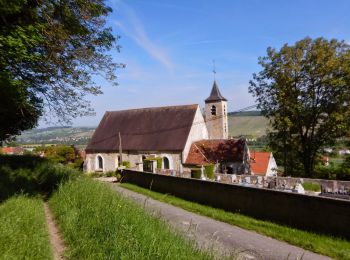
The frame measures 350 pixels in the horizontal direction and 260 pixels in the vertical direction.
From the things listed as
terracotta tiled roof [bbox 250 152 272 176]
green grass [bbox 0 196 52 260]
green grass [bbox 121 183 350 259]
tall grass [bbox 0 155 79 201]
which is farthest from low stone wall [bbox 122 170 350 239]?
terracotta tiled roof [bbox 250 152 272 176]

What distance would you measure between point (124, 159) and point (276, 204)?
99.5 ft

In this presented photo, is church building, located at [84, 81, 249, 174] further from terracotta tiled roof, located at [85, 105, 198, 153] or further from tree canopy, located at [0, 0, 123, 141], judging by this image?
tree canopy, located at [0, 0, 123, 141]

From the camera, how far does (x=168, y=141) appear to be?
3903cm

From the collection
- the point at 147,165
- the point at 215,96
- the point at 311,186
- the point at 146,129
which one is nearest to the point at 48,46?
the point at 311,186

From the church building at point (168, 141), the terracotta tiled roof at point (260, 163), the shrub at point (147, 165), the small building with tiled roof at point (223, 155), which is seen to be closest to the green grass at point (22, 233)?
the shrub at point (147, 165)

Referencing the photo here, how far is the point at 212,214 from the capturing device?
14.8 meters

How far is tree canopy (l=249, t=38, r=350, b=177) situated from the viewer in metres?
25.7

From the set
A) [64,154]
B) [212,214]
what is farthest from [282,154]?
[64,154]

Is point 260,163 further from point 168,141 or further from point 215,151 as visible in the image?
point 168,141

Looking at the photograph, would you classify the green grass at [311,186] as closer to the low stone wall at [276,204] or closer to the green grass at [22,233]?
the low stone wall at [276,204]

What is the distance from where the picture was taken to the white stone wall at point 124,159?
37.9 m

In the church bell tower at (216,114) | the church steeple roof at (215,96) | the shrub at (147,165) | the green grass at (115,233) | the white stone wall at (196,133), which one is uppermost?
the church steeple roof at (215,96)

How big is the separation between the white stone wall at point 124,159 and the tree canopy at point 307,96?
37.3ft

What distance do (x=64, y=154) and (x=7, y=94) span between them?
142 feet
